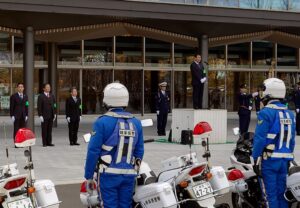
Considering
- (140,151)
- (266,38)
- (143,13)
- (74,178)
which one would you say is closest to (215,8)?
(143,13)

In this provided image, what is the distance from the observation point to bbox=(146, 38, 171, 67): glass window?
33156 millimetres

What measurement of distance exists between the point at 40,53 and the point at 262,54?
43.0 ft

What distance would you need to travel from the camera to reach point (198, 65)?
18.5 meters

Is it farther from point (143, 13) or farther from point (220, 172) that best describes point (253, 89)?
point (220, 172)

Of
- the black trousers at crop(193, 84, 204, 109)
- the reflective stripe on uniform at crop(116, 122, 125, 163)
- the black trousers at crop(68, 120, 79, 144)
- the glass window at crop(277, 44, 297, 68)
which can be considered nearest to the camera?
the reflective stripe on uniform at crop(116, 122, 125, 163)

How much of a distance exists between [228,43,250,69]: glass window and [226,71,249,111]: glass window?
0.49 meters

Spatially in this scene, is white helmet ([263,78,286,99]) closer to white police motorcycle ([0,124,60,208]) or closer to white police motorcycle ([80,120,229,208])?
white police motorcycle ([80,120,229,208])

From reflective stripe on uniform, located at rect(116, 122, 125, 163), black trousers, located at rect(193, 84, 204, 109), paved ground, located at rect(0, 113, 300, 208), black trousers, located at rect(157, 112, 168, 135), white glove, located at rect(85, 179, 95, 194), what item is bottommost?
paved ground, located at rect(0, 113, 300, 208)

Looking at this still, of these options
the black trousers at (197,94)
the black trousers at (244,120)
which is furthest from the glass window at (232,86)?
the black trousers at (197,94)

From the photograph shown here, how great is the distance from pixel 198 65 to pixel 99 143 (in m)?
12.4

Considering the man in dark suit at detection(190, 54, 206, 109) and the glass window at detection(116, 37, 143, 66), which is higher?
the glass window at detection(116, 37, 143, 66)

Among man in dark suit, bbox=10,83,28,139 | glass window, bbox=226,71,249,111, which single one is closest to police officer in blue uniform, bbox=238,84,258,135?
man in dark suit, bbox=10,83,28,139

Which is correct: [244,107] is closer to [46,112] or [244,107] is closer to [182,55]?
[46,112]

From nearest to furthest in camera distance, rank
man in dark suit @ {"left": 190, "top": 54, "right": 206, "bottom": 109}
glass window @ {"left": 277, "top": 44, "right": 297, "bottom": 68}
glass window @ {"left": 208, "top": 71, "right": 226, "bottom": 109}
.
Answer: man in dark suit @ {"left": 190, "top": 54, "right": 206, "bottom": 109} → glass window @ {"left": 208, "top": 71, "right": 226, "bottom": 109} → glass window @ {"left": 277, "top": 44, "right": 297, "bottom": 68}
